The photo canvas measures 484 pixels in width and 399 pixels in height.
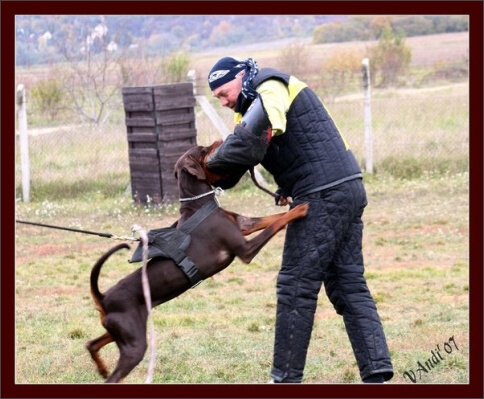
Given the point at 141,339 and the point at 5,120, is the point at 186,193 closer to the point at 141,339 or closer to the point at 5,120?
the point at 141,339

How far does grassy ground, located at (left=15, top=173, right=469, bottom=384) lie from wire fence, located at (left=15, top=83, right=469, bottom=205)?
53cm

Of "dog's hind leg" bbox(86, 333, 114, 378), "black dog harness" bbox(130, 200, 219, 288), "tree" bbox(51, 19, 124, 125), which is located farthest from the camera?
"tree" bbox(51, 19, 124, 125)

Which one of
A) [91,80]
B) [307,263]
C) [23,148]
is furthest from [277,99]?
[91,80]

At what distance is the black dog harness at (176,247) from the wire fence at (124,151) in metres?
7.40

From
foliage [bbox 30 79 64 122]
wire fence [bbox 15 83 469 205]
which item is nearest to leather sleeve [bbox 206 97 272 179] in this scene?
wire fence [bbox 15 83 469 205]

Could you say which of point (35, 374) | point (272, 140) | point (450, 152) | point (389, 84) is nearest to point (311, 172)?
point (272, 140)

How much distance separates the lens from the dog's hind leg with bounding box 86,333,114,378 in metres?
4.61

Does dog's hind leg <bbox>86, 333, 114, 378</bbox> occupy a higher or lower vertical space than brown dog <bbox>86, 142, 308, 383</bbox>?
lower

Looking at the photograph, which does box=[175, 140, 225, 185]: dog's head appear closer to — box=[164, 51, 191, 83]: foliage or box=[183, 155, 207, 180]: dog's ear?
box=[183, 155, 207, 180]: dog's ear

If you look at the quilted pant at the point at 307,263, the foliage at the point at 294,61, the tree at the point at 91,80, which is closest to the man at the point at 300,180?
the quilted pant at the point at 307,263

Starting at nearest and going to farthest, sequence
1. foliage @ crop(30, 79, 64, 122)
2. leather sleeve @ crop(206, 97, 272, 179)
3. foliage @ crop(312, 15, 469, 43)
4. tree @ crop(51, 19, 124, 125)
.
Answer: leather sleeve @ crop(206, 97, 272, 179) < foliage @ crop(30, 79, 64, 122) < tree @ crop(51, 19, 124, 125) < foliage @ crop(312, 15, 469, 43)

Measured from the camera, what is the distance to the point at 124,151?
12.6m

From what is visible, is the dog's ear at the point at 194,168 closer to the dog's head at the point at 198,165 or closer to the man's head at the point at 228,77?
the dog's head at the point at 198,165

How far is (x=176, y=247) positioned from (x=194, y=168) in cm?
42
